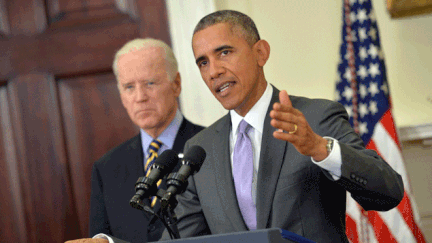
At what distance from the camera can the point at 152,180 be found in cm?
137

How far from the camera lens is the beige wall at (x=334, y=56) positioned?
3.12 metres

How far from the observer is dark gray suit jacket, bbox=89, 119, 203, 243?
238 centimetres

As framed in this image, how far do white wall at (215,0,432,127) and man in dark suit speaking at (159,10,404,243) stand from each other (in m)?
1.39

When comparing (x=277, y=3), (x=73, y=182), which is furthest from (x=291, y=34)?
(x=73, y=182)

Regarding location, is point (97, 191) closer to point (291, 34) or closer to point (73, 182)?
point (73, 182)

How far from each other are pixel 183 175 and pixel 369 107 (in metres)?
1.98

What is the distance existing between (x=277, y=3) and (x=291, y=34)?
225 millimetres

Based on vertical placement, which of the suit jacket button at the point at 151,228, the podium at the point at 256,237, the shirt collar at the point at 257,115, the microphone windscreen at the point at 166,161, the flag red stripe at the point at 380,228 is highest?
the shirt collar at the point at 257,115

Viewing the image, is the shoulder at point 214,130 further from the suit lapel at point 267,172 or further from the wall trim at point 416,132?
the wall trim at point 416,132

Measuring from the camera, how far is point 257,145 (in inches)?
69.4

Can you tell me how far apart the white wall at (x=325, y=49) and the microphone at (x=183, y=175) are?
1.90m

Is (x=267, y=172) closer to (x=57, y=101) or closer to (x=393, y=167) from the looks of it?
(x=393, y=167)

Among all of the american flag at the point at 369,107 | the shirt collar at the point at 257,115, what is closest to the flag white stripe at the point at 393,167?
the american flag at the point at 369,107

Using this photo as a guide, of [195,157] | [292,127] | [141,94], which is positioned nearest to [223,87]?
[195,157]
